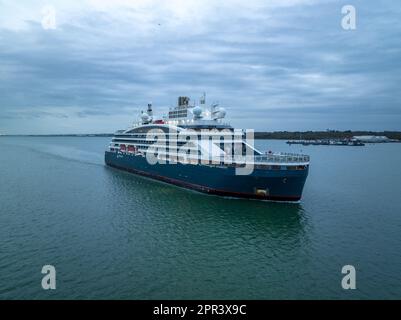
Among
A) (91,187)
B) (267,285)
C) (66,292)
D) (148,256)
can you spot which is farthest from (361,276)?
(91,187)

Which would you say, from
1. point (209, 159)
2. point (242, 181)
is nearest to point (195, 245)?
point (242, 181)

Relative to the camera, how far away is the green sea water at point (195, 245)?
58.0ft

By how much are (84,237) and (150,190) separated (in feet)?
→ 64.7

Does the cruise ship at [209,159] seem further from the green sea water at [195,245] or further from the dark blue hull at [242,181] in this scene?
the green sea water at [195,245]

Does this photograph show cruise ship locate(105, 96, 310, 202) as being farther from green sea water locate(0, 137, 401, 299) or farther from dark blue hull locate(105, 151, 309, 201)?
green sea water locate(0, 137, 401, 299)

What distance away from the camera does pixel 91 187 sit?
46250 mm

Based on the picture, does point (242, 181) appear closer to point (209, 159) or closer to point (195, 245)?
point (209, 159)

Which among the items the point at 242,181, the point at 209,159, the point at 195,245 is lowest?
the point at 195,245

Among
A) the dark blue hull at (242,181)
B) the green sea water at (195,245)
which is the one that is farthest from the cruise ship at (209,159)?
the green sea water at (195,245)

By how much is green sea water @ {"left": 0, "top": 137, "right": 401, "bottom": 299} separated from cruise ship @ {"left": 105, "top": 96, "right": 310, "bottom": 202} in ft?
5.92

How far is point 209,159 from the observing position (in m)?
38.5

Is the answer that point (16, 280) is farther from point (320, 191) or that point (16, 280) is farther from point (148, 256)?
point (320, 191)

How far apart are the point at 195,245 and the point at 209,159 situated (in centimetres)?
1602

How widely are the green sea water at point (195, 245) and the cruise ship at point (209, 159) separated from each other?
180 cm
